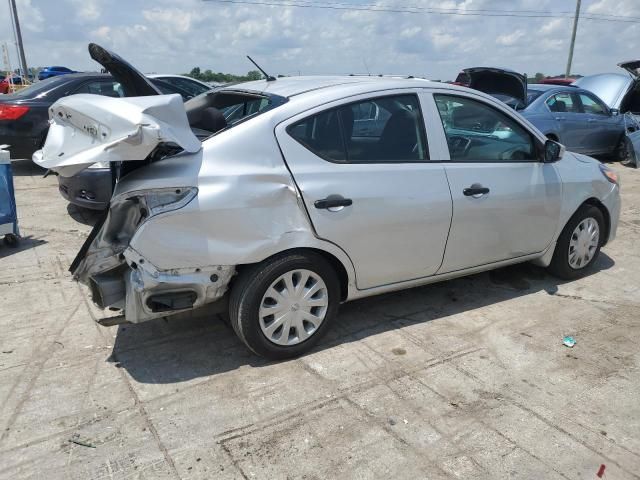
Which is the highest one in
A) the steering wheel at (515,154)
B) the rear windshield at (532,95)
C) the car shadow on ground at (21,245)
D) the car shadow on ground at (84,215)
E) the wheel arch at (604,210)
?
the rear windshield at (532,95)

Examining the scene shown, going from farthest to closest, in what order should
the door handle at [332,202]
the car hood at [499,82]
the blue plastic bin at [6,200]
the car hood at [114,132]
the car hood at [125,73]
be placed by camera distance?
the car hood at [499,82] < the blue plastic bin at [6,200] < the door handle at [332,202] < the car hood at [125,73] < the car hood at [114,132]

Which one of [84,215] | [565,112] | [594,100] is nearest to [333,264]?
[84,215]

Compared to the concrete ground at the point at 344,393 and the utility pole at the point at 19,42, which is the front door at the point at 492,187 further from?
the utility pole at the point at 19,42

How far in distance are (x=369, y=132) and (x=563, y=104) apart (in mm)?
8315

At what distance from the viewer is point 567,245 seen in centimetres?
480

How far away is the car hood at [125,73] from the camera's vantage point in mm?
3205

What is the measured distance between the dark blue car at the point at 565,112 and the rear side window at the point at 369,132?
5056mm

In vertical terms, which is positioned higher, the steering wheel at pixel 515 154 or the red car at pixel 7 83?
the red car at pixel 7 83

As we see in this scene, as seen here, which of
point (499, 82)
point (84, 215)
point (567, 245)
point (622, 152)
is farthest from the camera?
point (622, 152)

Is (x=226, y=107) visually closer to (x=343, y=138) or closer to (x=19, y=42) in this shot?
(x=343, y=138)

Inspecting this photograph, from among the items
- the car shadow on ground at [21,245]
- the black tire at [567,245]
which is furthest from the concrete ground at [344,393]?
the car shadow on ground at [21,245]

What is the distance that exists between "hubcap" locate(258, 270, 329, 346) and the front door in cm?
108

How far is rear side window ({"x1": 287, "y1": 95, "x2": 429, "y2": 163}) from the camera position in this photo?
11.2ft

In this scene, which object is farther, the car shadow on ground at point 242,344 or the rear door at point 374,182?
the car shadow on ground at point 242,344
